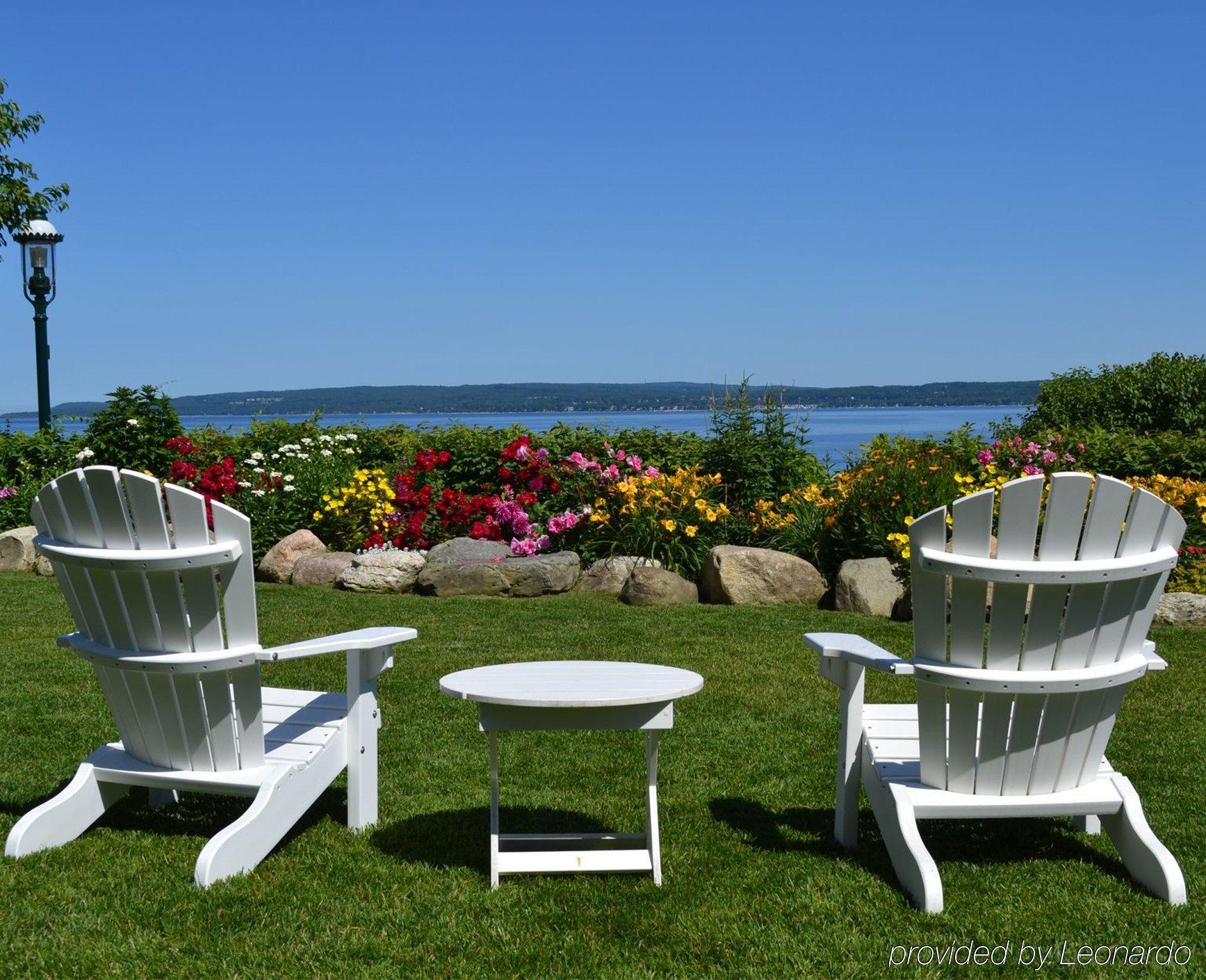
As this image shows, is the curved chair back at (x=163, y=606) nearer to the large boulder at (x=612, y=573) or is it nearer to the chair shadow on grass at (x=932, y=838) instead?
the chair shadow on grass at (x=932, y=838)

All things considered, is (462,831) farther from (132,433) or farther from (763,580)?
(132,433)

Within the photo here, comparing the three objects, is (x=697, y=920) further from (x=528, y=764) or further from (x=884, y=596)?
(x=884, y=596)

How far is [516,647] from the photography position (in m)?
6.55

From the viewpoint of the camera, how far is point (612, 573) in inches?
328

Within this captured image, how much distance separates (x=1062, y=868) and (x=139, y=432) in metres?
9.45

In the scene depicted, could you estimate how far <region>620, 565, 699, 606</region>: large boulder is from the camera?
784 cm

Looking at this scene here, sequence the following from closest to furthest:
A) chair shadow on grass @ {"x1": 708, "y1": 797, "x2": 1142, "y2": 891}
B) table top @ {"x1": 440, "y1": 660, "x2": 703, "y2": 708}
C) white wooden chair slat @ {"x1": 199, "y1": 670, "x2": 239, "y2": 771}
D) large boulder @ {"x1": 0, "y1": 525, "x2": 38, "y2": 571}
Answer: table top @ {"x1": 440, "y1": 660, "x2": 703, "y2": 708} < white wooden chair slat @ {"x1": 199, "y1": 670, "x2": 239, "y2": 771} < chair shadow on grass @ {"x1": 708, "y1": 797, "x2": 1142, "y2": 891} < large boulder @ {"x1": 0, "y1": 525, "x2": 38, "y2": 571}

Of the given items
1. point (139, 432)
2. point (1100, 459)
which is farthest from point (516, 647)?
point (139, 432)

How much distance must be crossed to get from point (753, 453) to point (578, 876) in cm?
616

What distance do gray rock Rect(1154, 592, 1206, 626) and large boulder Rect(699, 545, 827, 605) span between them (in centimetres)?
219

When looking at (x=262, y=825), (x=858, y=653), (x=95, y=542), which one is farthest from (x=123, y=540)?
(x=858, y=653)

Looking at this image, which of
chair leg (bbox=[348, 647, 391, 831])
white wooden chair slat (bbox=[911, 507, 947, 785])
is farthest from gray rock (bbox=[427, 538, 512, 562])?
white wooden chair slat (bbox=[911, 507, 947, 785])

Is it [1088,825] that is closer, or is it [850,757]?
[850,757]

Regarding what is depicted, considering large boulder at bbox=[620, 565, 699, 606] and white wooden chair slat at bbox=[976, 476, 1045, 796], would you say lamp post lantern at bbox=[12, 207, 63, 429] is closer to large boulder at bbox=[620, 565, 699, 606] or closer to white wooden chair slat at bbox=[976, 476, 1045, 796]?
large boulder at bbox=[620, 565, 699, 606]
